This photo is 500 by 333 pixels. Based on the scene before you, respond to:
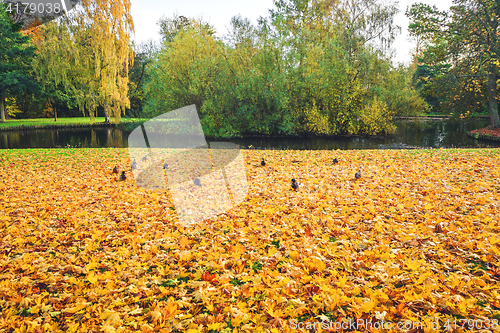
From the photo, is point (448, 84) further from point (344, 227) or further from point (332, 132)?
point (344, 227)

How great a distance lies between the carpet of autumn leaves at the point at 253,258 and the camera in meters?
2.06

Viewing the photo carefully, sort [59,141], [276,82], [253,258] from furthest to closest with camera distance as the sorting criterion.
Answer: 1. [59,141]
2. [276,82]
3. [253,258]

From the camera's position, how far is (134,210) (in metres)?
4.39

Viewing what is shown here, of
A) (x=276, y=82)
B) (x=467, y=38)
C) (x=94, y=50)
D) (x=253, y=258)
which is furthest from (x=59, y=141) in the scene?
(x=467, y=38)

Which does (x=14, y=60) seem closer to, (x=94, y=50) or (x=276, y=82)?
(x=94, y=50)

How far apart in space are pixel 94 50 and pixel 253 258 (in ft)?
57.4

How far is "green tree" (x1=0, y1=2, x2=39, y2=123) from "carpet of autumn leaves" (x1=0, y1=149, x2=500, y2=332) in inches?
1072

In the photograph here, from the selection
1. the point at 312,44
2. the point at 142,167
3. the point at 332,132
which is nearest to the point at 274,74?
the point at 312,44

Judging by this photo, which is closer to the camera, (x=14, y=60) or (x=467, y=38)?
(x=467, y=38)

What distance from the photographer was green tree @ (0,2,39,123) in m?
25.4

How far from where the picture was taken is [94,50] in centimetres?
1588

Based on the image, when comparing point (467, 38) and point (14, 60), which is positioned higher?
point (14, 60)

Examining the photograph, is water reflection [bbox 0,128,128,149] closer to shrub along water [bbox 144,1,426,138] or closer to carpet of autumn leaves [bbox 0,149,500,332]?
shrub along water [bbox 144,1,426,138]

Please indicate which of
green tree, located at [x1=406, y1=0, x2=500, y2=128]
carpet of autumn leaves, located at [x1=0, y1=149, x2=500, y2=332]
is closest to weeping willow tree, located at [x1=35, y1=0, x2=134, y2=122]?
carpet of autumn leaves, located at [x1=0, y1=149, x2=500, y2=332]
